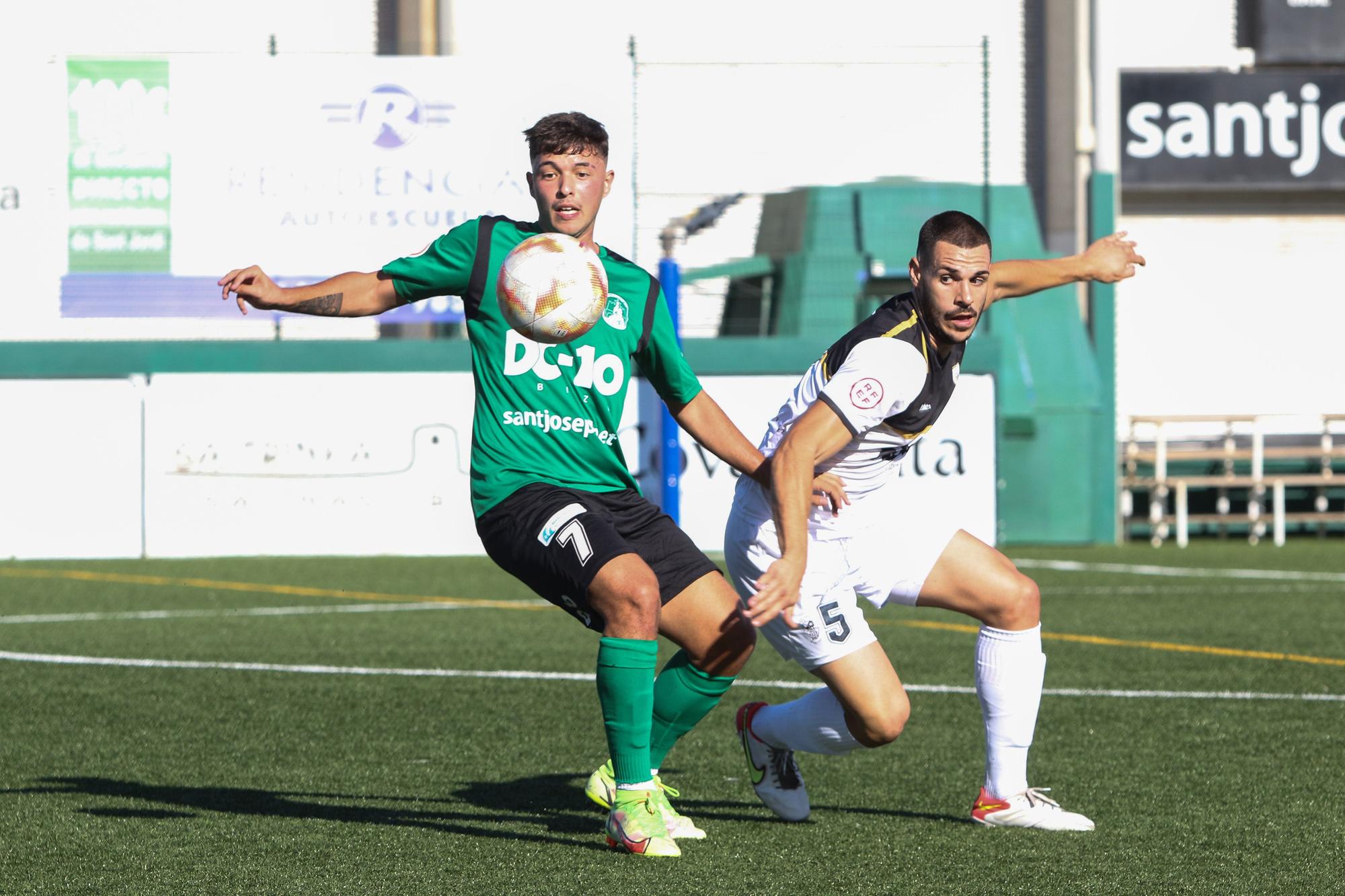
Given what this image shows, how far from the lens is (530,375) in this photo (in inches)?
197

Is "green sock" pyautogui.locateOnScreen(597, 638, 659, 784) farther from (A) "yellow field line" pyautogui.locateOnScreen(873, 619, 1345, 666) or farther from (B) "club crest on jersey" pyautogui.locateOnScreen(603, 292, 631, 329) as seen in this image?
(A) "yellow field line" pyautogui.locateOnScreen(873, 619, 1345, 666)

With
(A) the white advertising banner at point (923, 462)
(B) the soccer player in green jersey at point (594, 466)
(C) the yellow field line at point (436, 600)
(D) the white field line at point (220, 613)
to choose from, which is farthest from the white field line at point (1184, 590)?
(B) the soccer player in green jersey at point (594, 466)

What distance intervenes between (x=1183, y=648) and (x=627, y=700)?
567cm

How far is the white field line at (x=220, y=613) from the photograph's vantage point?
37.1 feet

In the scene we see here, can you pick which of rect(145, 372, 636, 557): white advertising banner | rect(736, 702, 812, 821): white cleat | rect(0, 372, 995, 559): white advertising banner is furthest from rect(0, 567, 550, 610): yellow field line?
rect(736, 702, 812, 821): white cleat

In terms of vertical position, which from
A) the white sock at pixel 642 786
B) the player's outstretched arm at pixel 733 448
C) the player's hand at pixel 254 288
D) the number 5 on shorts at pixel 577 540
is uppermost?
the player's hand at pixel 254 288

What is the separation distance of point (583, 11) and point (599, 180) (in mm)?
19849

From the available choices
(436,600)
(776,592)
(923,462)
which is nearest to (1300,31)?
(923,462)

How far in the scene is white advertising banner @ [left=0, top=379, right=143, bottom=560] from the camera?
16.7 meters

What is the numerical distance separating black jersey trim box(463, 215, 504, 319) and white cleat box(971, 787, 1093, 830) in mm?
1943

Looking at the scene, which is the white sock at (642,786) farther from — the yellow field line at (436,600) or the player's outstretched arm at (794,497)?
the yellow field line at (436,600)

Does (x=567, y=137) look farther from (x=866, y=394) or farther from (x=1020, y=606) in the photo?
(x=1020, y=606)

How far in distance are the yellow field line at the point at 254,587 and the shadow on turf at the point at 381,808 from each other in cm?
636

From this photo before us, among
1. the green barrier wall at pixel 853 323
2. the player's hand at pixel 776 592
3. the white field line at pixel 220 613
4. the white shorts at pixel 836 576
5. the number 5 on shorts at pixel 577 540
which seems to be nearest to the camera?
the player's hand at pixel 776 592
